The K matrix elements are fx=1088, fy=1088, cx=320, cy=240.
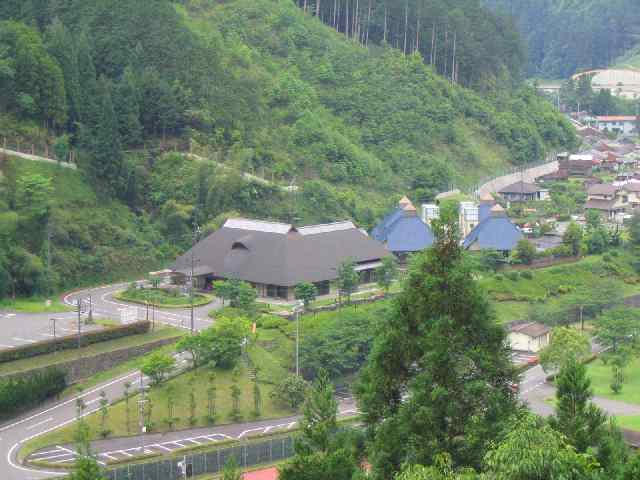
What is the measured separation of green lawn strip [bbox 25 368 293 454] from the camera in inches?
1168

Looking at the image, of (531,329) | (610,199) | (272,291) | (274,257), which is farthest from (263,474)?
(610,199)

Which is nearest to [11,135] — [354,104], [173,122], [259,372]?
[173,122]

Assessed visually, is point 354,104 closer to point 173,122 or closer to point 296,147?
point 296,147

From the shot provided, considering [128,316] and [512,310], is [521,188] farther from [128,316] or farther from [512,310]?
[128,316]

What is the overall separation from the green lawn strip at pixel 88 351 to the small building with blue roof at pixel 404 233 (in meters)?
14.9

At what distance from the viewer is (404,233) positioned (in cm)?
4931

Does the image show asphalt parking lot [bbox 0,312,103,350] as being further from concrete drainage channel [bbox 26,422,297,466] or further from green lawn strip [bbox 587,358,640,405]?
green lawn strip [bbox 587,358,640,405]

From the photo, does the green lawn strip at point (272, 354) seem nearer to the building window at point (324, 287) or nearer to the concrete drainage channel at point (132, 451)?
the concrete drainage channel at point (132, 451)

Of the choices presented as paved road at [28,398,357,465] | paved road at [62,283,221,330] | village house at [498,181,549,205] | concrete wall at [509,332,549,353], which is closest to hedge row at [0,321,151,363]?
paved road at [62,283,221,330]

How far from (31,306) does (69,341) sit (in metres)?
4.79

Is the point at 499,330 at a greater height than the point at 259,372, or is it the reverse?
the point at 499,330

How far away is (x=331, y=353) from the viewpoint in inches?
1410

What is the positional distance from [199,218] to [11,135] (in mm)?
8739

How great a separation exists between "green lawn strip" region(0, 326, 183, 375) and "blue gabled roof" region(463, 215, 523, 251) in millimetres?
18227
